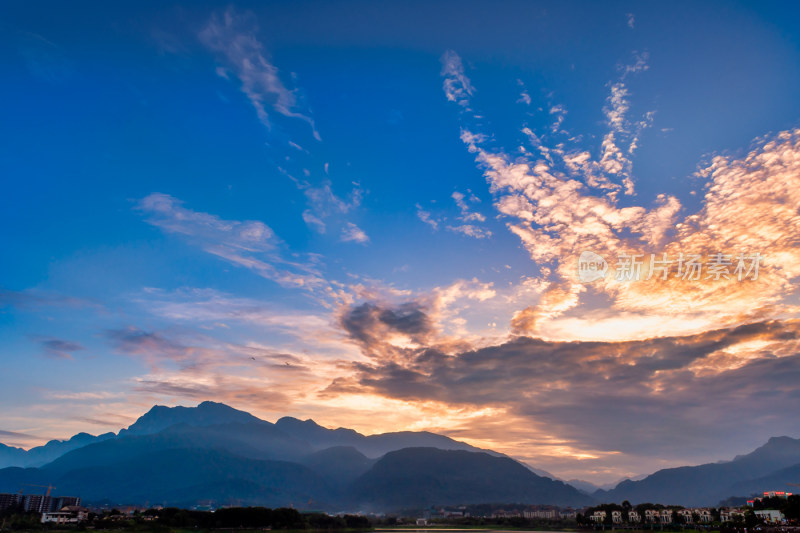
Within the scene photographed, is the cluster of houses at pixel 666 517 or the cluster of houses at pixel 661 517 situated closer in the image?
the cluster of houses at pixel 666 517

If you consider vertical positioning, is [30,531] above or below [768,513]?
below

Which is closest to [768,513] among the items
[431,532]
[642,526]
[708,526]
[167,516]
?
[708,526]

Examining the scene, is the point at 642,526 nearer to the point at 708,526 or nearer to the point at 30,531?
the point at 708,526

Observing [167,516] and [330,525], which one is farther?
[330,525]

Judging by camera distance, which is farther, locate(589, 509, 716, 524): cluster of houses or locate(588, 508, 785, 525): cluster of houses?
locate(589, 509, 716, 524): cluster of houses

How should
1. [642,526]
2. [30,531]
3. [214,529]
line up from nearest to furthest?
[30,531] → [214,529] → [642,526]

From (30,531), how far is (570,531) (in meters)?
178

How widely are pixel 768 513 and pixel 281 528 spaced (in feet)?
499

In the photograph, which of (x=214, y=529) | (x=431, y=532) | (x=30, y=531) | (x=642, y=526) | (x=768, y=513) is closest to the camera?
(x=30, y=531)

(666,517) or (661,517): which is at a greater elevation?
(661,517)

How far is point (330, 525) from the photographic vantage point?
190500 mm

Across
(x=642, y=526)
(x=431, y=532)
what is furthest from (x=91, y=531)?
(x=642, y=526)

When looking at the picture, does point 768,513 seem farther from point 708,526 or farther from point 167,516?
point 167,516

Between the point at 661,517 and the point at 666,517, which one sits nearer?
the point at 661,517
